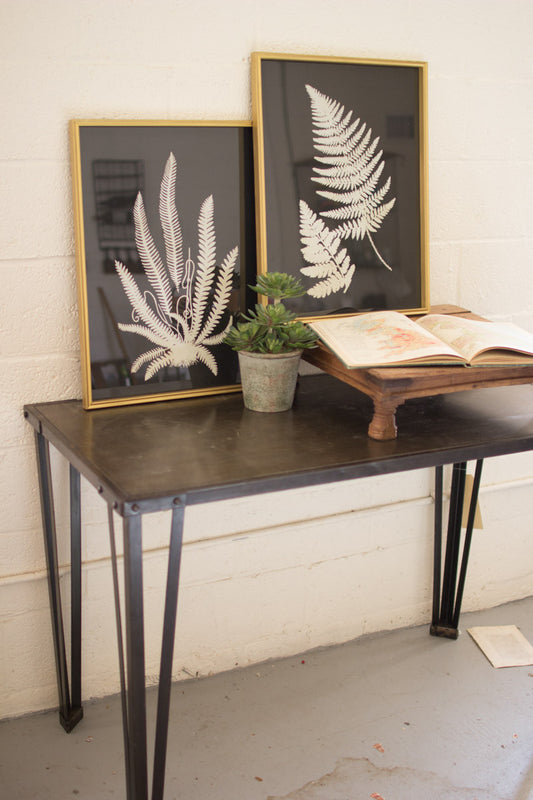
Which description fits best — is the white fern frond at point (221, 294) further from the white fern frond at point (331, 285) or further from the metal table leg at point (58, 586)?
the metal table leg at point (58, 586)

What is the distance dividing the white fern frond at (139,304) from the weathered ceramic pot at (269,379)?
0.20 metres

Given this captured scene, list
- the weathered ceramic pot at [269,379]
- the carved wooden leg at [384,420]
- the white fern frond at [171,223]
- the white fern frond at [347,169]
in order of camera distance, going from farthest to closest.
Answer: the white fern frond at [347,169] < the white fern frond at [171,223] < the weathered ceramic pot at [269,379] < the carved wooden leg at [384,420]

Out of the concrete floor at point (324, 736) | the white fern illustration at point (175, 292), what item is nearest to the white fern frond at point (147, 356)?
the white fern illustration at point (175, 292)

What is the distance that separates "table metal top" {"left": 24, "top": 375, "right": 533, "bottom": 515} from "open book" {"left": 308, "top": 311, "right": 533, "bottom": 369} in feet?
0.42

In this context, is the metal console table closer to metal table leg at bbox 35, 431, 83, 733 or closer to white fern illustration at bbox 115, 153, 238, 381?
metal table leg at bbox 35, 431, 83, 733

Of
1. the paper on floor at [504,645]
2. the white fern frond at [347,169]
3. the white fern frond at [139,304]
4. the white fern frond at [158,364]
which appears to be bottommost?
the paper on floor at [504,645]

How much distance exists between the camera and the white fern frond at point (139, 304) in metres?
1.51

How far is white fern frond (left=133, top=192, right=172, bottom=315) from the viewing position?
1499 mm

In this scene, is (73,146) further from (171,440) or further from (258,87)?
(171,440)

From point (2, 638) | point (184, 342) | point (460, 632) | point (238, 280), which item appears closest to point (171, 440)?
point (184, 342)

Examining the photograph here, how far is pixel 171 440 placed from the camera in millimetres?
1329

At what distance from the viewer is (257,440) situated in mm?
1318

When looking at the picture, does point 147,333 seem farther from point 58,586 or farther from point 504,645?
point 504,645

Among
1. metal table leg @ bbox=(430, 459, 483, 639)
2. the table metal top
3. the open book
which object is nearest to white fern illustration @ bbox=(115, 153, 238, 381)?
the table metal top
